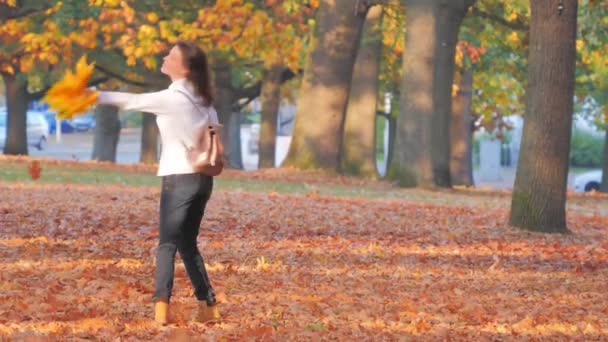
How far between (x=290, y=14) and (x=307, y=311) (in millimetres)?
20685

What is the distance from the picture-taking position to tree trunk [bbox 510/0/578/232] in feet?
55.7

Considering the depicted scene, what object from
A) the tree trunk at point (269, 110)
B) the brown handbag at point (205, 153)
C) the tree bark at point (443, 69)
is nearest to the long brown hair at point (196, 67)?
the brown handbag at point (205, 153)

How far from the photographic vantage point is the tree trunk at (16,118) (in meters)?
38.5

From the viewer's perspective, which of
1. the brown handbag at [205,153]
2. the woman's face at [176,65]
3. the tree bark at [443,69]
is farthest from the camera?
the tree bark at [443,69]

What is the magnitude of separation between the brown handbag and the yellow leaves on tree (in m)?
0.66

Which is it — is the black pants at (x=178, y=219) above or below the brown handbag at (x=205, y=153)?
below

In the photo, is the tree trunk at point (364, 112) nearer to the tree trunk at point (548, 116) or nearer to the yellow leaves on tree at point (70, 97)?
the tree trunk at point (548, 116)

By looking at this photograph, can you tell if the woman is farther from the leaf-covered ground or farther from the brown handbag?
the leaf-covered ground

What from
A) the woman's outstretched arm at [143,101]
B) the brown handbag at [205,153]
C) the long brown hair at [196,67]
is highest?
the long brown hair at [196,67]

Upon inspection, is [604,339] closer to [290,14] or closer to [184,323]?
[184,323]

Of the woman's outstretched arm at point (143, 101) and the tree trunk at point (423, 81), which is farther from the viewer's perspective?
the tree trunk at point (423, 81)

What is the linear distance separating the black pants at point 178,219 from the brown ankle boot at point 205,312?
0.08m

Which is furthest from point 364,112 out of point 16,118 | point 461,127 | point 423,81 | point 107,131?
point 107,131

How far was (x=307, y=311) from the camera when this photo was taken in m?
10.1
